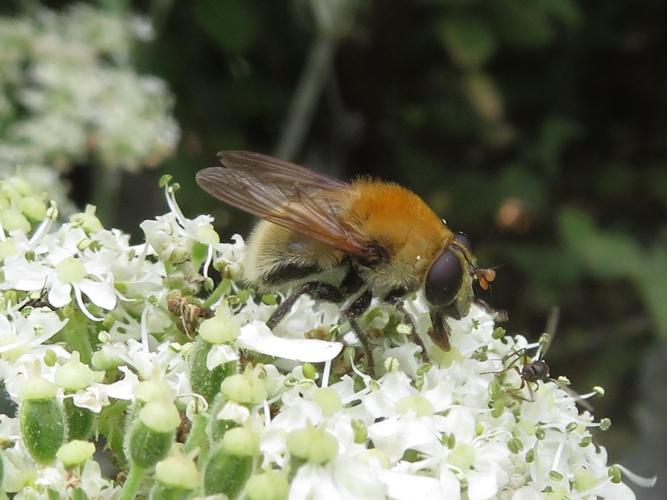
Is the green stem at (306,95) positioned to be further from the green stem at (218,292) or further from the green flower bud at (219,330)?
the green flower bud at (219,330)

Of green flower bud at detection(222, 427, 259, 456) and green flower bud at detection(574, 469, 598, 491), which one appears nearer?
green flower bud at detection(222, 427, 259, 456)

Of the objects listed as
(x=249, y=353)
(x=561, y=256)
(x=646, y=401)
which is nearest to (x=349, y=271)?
(x=249, y=353)

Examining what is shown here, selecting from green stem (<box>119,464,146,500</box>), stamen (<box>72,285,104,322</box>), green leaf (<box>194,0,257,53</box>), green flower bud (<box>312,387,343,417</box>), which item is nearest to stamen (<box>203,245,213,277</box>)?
stamen (<box>72,285,104,322</box>)

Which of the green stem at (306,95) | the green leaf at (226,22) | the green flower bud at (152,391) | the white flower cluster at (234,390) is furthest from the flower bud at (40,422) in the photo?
the green stem at (306,95)

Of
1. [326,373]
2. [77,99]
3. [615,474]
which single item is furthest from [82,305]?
[77,99]

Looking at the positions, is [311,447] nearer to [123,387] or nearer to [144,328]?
[123,387]

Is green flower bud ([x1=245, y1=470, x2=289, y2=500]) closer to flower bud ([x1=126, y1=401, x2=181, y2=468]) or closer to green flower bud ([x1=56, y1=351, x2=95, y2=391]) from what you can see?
flower bud ([x1=126, y1=401, x2=181, y2=468])

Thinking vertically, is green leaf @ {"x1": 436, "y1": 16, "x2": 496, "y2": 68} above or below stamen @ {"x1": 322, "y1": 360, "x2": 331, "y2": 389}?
above
